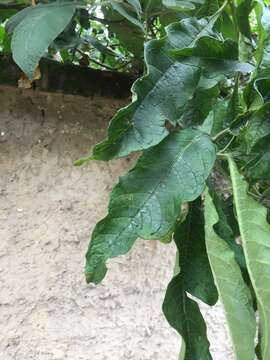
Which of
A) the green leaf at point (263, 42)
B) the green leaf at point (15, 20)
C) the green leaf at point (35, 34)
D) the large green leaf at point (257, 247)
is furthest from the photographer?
the green leaf at point (15, 20)

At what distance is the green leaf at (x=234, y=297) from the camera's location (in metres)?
0.46

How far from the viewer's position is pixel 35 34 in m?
0.69

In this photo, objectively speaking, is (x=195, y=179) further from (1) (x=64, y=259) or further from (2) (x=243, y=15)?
(1) (x=64, y=259)

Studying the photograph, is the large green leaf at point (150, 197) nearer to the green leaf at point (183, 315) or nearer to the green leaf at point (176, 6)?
the green leaf at point (183, 315)

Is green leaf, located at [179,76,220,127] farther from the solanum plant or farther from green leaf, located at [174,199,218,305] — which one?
green leaf, located at [174,199,218,305]

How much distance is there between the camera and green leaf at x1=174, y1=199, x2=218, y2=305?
576 millimetres

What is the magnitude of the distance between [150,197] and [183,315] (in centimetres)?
15

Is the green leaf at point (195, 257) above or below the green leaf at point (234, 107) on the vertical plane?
below

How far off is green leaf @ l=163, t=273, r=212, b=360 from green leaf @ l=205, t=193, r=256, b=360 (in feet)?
0.33

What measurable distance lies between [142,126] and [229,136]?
15cm

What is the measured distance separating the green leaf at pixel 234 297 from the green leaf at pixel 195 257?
0.09 metres

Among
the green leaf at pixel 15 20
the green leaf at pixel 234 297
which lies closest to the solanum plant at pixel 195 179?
the green leaf at pixel 234 297

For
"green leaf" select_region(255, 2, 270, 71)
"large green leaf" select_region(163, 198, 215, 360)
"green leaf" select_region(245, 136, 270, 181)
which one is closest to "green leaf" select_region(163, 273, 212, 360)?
"large green leaf" select_region(163, 198, 215, 360)

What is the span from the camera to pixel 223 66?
59 cm
